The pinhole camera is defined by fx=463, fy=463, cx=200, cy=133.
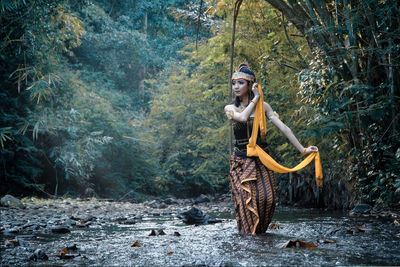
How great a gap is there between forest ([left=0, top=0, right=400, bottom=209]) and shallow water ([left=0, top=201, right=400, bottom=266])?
5.73ft

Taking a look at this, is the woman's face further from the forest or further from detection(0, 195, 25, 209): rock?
detection(0, 195, 25, 209): rock

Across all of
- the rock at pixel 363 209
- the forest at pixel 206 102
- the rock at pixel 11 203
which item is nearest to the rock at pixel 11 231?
the forest at pixel 206 102

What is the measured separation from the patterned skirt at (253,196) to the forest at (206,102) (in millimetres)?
1032

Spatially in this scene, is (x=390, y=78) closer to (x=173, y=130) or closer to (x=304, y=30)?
(x=304, y=30)

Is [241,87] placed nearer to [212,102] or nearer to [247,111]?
[247,111]

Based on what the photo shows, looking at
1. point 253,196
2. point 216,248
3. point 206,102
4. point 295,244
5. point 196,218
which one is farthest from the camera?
point 206,102

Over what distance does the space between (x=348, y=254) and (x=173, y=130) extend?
50.2 feet

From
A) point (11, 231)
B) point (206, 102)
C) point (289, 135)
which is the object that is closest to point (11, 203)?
point (11, 231)

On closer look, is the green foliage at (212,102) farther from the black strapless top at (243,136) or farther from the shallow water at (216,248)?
the shallow water at (216,248)

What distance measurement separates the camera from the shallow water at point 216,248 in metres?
3.56

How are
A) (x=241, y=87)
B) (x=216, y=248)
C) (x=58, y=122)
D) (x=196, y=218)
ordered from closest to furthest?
(x=216, y=248) < (x=241, y=87) < (x=196, y=218) < (x=58, y=122)

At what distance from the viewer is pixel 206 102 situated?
16.8 m

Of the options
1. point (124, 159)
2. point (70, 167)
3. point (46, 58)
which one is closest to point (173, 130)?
point (124, 159)

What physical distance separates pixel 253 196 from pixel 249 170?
11.9 inches
